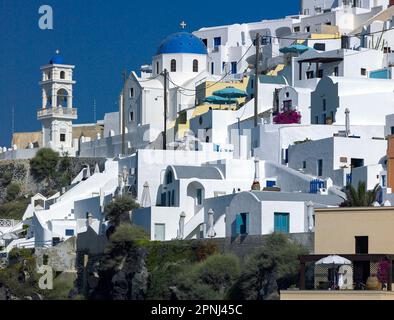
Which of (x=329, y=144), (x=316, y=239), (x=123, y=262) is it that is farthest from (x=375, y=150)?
(x=316, y=239)

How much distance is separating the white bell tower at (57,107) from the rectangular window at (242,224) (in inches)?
1480

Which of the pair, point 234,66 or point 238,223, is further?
point 234,66

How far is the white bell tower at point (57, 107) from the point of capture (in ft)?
330

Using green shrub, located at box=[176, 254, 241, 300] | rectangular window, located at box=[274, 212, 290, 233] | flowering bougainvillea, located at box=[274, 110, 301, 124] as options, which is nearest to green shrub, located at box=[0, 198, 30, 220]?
flowering bougainvillea, located at box=[274, 110, 301, 124]

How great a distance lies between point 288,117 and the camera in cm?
7719

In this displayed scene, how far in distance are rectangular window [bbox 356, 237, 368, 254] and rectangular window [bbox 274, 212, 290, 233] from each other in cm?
953

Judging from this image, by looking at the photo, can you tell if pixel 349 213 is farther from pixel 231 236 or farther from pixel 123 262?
pixel 123 262

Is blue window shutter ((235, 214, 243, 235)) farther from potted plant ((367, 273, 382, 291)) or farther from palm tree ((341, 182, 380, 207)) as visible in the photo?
potted plant ((367, 273, 382, 291))

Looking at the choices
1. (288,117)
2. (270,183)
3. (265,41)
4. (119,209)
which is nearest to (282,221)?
(270,183)

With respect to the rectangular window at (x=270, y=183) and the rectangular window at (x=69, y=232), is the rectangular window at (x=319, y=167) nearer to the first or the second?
the rectangular window at (x=270, y=183)

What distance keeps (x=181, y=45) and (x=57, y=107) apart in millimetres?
10115

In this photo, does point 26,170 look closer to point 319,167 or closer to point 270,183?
point 270,183

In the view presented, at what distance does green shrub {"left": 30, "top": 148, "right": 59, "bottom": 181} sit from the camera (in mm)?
93438

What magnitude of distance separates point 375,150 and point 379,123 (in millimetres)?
7175
